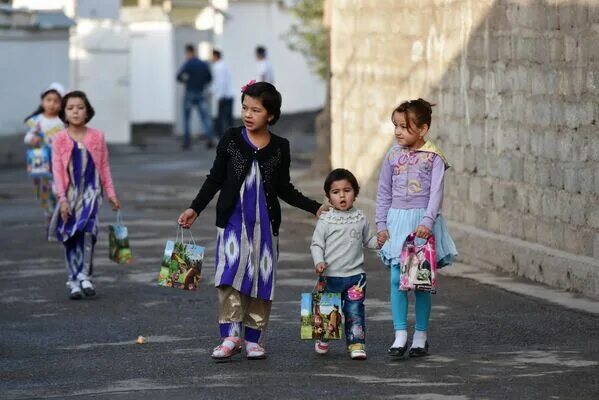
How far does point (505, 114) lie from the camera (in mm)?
13906

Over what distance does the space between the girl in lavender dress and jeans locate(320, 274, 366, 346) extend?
350 millimetres

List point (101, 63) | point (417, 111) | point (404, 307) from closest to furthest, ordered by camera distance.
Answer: point (417, 111), point (404, 307), point (101, 63)

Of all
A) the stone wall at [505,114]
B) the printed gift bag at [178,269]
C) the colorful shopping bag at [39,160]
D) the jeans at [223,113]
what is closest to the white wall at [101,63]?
the jeans at [223,113]

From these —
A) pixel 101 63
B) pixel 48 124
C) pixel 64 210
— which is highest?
pixel 101 63

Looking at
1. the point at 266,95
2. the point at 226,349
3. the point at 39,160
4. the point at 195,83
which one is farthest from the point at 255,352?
the point at 195,83

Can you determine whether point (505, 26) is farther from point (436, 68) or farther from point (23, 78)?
point (23, 78)

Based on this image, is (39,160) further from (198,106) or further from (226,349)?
(198,106)

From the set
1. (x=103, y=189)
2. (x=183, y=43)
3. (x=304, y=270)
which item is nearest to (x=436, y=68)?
(x=304, y=270)

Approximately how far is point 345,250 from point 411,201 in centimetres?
47

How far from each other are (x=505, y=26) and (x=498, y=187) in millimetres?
1310

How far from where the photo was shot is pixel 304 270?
14.1 meters

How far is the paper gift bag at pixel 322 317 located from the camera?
9477 mm

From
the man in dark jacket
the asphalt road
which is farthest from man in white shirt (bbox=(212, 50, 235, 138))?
the asphalt road

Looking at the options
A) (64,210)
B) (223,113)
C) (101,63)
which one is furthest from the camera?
(223,113)
